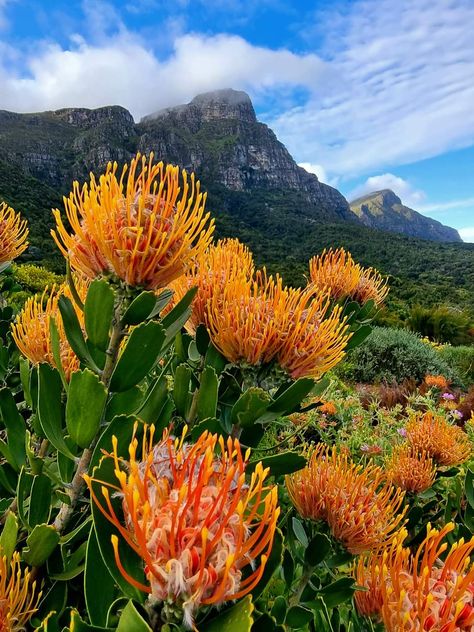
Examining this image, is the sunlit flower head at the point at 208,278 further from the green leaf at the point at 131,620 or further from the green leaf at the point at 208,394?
the green leaf at the point at 131,620

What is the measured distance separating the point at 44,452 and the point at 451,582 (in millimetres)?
1267

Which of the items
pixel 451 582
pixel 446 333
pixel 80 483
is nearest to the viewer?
pixel 451 582

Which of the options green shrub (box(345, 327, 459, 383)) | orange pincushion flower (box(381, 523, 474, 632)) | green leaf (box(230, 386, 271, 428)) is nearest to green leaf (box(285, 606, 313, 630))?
orange pincushion flower (box(381, 523, 474, 632))

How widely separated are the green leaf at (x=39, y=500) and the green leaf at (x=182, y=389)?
16.5 inches

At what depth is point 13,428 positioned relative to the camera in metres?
1.24

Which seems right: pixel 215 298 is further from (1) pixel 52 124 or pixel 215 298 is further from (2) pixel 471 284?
(1) pixel 52 124

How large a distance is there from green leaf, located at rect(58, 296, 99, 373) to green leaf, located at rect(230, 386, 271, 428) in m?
0.39

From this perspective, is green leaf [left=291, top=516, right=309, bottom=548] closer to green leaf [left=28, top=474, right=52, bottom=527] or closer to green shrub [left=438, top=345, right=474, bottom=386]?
green leaf [left=28, top=474, right=52, bottom=527]

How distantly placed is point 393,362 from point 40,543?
9762 mm

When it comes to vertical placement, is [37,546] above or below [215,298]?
below

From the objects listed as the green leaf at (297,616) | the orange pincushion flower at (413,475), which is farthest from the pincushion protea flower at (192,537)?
the orange pincushion flower at (413,475)

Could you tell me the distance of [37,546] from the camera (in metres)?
0.99

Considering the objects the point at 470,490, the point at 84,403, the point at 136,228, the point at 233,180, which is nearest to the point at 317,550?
the point at 470,490

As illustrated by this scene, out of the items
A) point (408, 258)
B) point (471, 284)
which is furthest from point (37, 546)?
point (408, 258)
